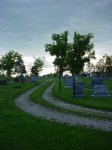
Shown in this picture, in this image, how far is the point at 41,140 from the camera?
41.4 ft

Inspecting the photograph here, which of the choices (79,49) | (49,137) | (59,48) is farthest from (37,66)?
(49,137)

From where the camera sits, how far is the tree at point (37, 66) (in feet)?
454

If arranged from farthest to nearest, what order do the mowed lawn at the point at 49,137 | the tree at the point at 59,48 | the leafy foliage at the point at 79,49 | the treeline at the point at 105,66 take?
1. the treeline at the point at 105,66
2. the leafy foliage at the point at 79,49
3. the tree at the point at 59,48
4. the mowed lawn at the point at 49,137

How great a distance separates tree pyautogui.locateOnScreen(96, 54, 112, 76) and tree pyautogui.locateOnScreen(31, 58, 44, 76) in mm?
24573

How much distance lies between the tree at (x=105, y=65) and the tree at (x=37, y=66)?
80.6ft

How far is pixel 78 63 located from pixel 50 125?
46166 millimetres

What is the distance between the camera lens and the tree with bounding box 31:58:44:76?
138500mm

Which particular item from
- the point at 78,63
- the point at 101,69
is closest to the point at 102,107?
the point at 78,63

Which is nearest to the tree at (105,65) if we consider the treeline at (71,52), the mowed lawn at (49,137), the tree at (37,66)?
the tree at (37,66)

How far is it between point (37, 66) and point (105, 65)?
94.2 feet

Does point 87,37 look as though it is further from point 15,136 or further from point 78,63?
point 15,136

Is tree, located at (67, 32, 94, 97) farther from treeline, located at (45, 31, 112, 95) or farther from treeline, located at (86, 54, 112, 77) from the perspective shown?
treeline, located at (86, 54, 112, 77)

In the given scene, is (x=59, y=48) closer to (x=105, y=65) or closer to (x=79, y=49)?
(x=79, y=49)

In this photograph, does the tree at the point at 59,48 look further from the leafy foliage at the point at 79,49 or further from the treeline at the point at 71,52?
the leafy foliage at the point at 79,49
